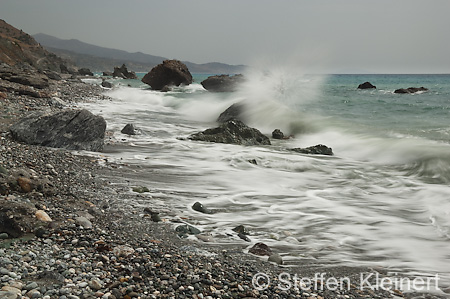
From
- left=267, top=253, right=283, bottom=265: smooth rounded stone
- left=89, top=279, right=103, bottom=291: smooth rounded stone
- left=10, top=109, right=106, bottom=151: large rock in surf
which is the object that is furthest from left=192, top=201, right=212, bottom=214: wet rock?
left=10, top=109, right=106, bottom=151: large rock in surf

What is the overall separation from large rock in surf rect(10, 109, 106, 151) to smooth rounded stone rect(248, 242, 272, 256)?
3.93m

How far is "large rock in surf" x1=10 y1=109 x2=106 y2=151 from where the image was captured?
5.58 meters

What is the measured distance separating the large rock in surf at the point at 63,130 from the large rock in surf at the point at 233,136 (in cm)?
286

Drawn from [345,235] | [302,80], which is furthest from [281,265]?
[302,80]

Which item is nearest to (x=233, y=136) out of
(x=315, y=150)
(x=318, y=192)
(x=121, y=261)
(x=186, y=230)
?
(x=315, y=150)

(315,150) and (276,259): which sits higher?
(315,150)

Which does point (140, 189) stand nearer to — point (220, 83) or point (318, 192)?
Answer: point (318, 192)

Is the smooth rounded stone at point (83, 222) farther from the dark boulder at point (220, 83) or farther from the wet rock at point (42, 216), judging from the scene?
the dark boulder at point (220, 83)

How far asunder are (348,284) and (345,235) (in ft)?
3.35

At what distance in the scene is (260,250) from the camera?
3.05 m

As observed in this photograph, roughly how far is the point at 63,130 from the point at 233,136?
13.2 feet

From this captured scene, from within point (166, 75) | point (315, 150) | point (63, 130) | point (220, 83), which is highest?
point (166, 75)

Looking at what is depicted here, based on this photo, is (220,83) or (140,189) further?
(220,83)

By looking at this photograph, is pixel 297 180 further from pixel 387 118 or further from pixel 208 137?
pixel 387 118
